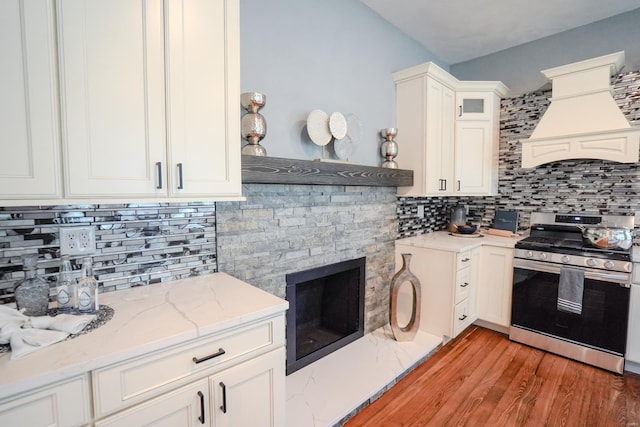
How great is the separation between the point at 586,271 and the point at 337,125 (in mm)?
2265

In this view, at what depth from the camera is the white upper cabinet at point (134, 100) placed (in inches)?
41.0

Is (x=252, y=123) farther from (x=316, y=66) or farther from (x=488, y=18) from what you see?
(x=488, y=18)

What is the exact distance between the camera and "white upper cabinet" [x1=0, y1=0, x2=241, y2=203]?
1041 millimetres

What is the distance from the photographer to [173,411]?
1.06 meters

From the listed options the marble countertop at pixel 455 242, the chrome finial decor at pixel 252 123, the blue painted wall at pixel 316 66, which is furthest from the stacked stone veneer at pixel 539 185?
the chrome finial decor at pixel 252 123

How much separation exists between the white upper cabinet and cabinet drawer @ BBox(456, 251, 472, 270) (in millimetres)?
2027

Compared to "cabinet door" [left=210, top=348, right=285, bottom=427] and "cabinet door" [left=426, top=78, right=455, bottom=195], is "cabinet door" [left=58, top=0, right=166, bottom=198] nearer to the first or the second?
"cabinet door" [left=210, top=348, right=285, bottom=427]

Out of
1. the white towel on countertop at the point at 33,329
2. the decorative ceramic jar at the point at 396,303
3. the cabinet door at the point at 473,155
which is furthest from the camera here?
the cabinet door at the point at 473,155

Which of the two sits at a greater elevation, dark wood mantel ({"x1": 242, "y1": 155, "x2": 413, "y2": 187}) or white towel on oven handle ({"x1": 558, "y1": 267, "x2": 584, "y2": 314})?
dark wood mantel ({"x1": 242, "y1": 155, "x2": 413, "y2": 187})

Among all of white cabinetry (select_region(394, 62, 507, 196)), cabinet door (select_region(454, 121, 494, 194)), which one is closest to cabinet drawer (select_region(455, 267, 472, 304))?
white cabinetry (select_region(394, 62, 507, 196))

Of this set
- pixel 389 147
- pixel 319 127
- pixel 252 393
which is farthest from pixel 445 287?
pixel 252 393

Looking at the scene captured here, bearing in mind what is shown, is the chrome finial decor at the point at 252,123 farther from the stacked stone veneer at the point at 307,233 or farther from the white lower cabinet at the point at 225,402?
the white lower cabinet at the point at 225,402

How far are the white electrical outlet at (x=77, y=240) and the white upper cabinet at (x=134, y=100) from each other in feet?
0.99

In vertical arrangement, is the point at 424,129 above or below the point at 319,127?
above
